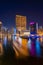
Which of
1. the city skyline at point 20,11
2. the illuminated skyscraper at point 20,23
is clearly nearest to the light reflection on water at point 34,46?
the illuminated skyscraper at point 20,23

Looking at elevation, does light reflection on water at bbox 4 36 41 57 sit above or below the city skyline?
below

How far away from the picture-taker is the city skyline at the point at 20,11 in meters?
1.65

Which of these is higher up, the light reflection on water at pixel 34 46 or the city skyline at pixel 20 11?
the city skyline at pixel 20 11

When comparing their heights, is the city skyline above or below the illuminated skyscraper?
above

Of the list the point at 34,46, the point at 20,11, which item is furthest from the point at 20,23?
the point at 34,46

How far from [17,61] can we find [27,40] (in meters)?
0.29

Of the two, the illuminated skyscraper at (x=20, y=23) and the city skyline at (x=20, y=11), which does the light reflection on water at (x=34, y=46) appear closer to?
the illuminated skyscraper at (x=20, y=23)

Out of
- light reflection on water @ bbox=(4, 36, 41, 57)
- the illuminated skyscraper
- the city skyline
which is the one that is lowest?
light reflection on water @ bbox=(4, 36, 41, 57)

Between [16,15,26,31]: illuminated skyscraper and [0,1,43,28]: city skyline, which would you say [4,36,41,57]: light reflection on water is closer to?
[16,15,26,31]: illuminated skyscraper

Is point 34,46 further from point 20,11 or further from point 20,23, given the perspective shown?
point 20,11

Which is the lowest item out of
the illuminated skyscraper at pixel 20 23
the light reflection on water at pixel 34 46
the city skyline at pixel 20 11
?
the light reflection on water at pixel 34 46

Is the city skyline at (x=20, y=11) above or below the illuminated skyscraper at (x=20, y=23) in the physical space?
above

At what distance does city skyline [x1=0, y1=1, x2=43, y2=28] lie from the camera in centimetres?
165

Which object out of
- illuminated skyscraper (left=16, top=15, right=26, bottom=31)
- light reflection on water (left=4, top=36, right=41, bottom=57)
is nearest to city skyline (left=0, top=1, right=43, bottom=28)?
illuminated skyscraper (left=16, top=15, right=26, bottom=31)
